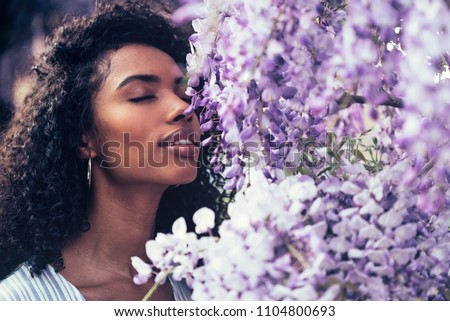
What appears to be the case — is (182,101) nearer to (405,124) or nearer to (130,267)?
(130,267)

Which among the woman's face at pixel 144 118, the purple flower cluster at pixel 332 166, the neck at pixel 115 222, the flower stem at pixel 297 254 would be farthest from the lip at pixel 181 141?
the flower stem at pixel 297 254

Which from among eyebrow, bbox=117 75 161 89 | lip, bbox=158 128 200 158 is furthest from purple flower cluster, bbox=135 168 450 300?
eyebrow, bbox=117 75 161 89

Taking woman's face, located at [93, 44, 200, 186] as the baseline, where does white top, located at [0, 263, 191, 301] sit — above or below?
below

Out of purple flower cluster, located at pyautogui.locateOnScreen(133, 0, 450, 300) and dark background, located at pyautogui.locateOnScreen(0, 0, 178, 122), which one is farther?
dark background, located at pyautogui.locateOnScreen(0, 0, 178, 122)

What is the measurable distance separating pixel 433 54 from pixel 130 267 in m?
1.07

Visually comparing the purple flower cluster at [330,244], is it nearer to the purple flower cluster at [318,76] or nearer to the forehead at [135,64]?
the purple flower cluster at [318,76]

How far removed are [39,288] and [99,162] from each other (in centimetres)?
41

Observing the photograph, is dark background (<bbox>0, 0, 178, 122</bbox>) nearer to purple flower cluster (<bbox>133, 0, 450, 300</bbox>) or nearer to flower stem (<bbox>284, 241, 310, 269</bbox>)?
purple flower cluster (<bbox>133, 0, 450, 300</bbox>)

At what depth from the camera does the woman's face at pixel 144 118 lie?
1817 millimetres

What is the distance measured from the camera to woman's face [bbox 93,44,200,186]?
5.96 feet

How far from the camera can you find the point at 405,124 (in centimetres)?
136

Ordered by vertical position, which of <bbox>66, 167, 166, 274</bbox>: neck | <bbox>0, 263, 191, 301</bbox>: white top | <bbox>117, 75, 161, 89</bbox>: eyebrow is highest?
<bbox>117, 75, 161, 89</bbox>: eyebrow

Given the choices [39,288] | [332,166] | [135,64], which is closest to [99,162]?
[135,64]

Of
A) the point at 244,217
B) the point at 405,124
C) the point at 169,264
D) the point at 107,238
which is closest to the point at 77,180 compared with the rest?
the point at 107,238
